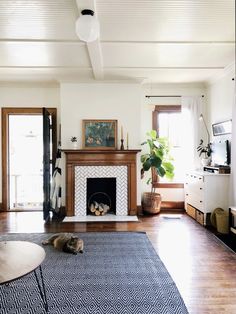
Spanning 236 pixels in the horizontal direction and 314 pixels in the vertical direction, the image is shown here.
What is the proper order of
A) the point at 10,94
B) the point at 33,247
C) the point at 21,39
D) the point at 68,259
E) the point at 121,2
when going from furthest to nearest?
1. the point at 10,94
2. the point at 21,39
3. the point at 68,259
4. the point at 121,2
5. the point at 33,247

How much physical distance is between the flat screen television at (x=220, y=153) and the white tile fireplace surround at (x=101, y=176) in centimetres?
170

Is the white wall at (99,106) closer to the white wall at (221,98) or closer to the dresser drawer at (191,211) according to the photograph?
the white wall at (221,98)

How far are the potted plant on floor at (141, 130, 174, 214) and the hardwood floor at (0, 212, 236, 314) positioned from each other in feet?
1.03

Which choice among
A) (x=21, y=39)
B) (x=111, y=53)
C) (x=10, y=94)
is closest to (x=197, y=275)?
(x=111, y=53)

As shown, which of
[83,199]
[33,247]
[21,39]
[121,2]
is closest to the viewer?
[33,247]

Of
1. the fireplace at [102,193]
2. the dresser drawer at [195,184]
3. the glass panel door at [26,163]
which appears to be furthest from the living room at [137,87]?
the glass panel door at [26,163]

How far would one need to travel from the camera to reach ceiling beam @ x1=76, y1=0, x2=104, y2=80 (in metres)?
2.46

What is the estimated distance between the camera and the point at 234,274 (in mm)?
2711

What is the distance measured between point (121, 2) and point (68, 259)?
278 cm

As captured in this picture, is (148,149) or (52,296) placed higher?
(148,149)

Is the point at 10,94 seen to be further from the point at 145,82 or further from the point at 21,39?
the point at 145,82

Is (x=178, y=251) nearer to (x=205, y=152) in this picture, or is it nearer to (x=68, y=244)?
(x=68, y=244)

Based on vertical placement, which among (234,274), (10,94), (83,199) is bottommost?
(234,274)

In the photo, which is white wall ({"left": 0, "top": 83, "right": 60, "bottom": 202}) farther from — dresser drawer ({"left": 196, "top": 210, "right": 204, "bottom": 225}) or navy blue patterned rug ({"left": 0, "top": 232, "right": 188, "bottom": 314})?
dresser drawer ({"left": 196, "top": 210, "right": 204, "bottom": 225})
